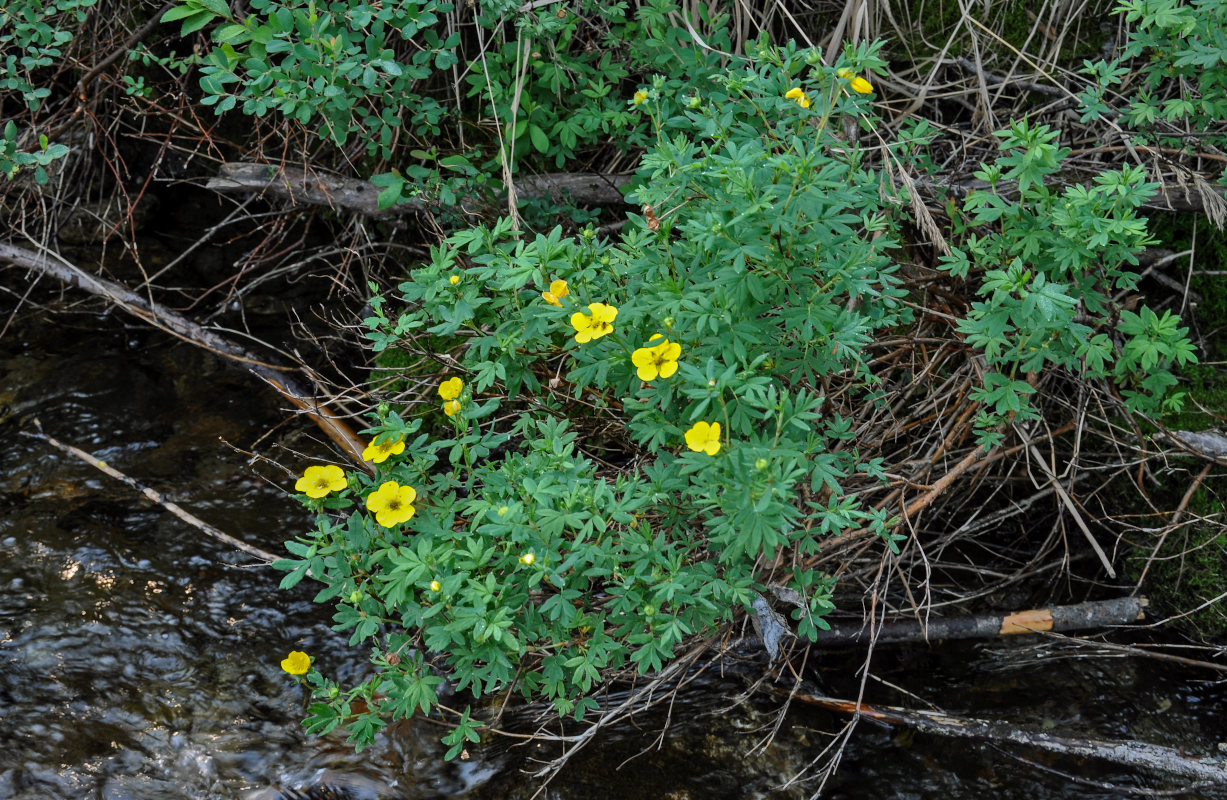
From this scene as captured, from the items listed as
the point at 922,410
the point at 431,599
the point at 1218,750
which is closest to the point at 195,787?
the point at 431,599

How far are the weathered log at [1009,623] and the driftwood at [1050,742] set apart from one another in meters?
0.22

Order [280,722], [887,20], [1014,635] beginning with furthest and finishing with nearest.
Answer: [887,20] → [1014,635] → [280,722]

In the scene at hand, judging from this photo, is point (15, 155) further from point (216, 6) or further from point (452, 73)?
point (452, 73)

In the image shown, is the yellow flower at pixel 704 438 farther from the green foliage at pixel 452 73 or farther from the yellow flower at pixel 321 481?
the green foliage at pixel 452 73

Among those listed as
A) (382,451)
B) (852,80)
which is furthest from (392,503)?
(852,80)

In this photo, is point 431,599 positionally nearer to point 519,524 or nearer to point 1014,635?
point 519,524

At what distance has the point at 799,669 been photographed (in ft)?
8.84

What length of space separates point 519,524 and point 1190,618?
6.63 ft

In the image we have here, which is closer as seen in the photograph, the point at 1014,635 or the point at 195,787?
the point at 195,787

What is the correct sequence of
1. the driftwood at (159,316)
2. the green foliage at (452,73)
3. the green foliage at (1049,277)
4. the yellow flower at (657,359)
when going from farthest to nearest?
the driftwood at (159,316) → the green foliage at (452,73) → the green foliage at (1049,277) → the yellow flower at (657,359)

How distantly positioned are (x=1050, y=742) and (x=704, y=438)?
1432mm

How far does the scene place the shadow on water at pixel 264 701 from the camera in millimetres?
2412

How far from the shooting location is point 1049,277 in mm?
2516

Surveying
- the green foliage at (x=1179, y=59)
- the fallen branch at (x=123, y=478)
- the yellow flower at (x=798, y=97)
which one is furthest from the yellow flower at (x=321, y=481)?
the green foliage at (x=1179, y=59)
